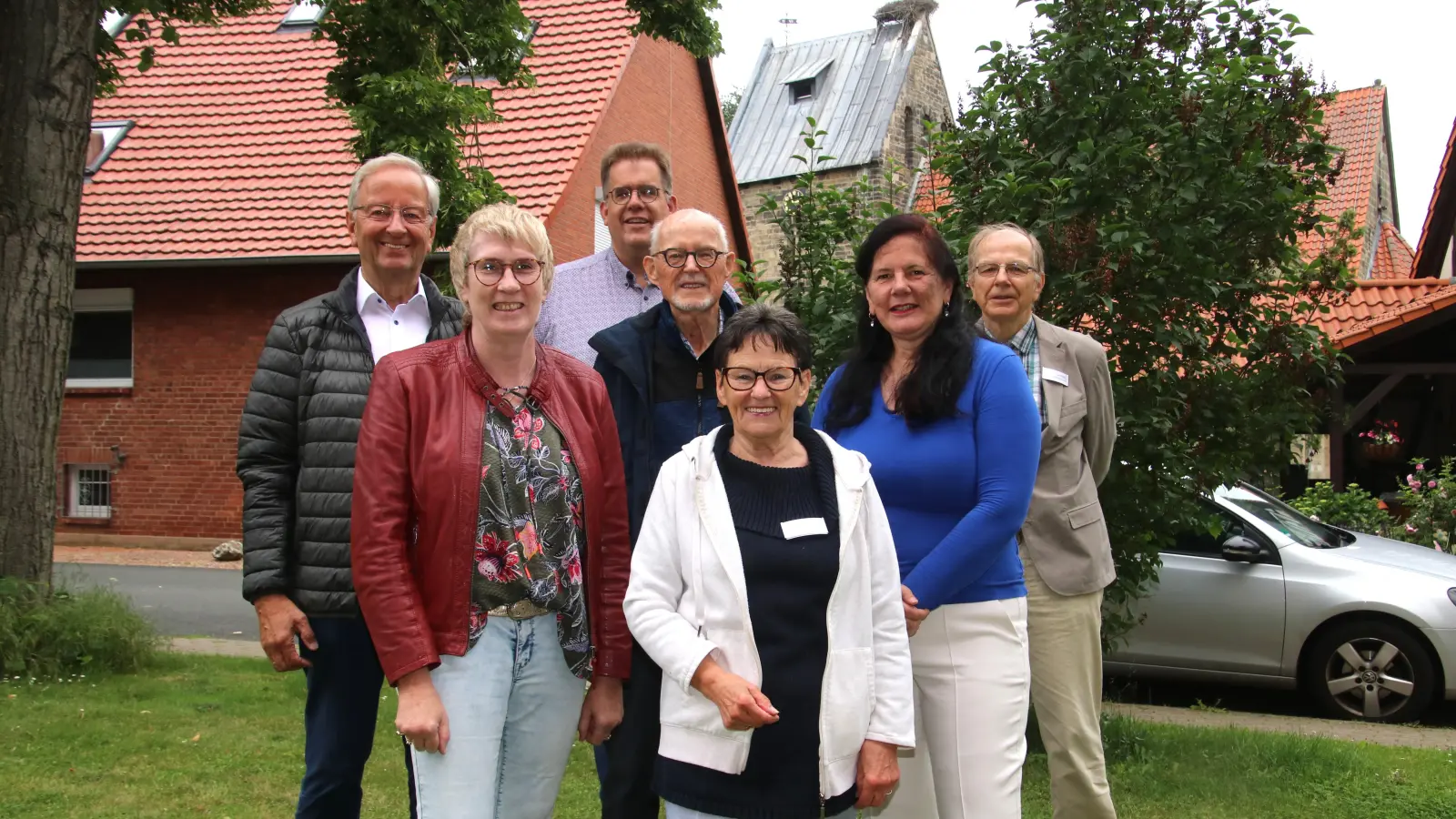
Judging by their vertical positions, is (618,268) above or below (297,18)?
below

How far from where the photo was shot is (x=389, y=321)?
3.23m

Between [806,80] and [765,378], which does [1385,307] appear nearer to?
[765,378]

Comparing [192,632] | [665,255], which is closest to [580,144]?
[192,632]

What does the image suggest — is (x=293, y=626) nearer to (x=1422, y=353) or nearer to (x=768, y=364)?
(x=768, y=364)

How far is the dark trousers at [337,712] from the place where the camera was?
119 inches

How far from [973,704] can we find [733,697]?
0.80 m

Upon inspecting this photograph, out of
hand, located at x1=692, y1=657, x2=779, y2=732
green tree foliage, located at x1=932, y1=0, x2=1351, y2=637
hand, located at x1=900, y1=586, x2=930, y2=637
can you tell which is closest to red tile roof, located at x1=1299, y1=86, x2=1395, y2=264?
green tree foliage, located at x1=932, y1=0, x2=1351, y2=637

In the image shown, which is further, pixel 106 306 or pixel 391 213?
pixel 106 306

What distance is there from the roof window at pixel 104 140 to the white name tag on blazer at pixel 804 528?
1694cm

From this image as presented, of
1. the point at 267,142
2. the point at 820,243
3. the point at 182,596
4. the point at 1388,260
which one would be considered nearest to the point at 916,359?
the point at 820,243

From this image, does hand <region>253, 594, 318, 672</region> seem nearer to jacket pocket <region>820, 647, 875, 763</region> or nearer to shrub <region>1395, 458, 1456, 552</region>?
jacket pocket <region>820, 647, 875, 763</region>

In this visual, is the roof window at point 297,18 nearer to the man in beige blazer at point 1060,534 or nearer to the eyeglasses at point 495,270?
the man in beige blazer at point 1060,534

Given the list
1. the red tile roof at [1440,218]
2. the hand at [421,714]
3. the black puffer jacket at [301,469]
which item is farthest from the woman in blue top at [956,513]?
the red tile roof at [1440,218]

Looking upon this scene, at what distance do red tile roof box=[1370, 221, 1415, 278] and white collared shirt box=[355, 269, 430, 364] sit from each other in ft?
84.7
